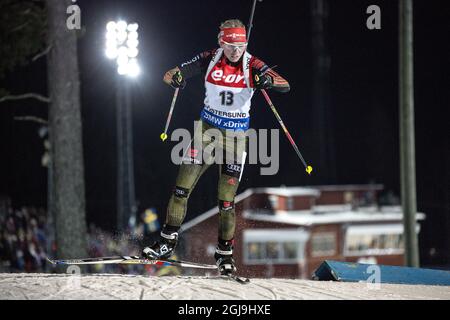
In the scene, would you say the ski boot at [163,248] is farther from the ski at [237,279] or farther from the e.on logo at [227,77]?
the e.on logo at [227,77]

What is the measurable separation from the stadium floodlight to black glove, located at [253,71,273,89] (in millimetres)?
3825

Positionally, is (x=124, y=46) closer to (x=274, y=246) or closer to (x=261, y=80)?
(x=261, y=80)

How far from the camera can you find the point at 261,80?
5.29m

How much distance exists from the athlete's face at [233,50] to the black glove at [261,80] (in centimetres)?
23

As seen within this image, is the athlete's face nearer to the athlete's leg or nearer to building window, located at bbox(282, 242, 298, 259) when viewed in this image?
the athlete's leg

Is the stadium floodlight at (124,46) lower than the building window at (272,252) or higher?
higher

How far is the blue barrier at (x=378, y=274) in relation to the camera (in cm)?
645

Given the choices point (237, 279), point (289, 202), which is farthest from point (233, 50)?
point (289, 202)

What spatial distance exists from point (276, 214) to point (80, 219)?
1416cm

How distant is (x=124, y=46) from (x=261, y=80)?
420cm

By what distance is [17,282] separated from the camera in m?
5.45

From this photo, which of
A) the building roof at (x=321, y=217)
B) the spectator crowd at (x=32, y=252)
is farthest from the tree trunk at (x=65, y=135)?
the building roof at (x=321, y=217)

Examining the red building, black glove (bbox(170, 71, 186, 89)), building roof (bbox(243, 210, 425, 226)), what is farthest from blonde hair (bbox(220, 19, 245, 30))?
building roof (bbox(243, 210, 425, 226))

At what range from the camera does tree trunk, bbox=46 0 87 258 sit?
829cm
